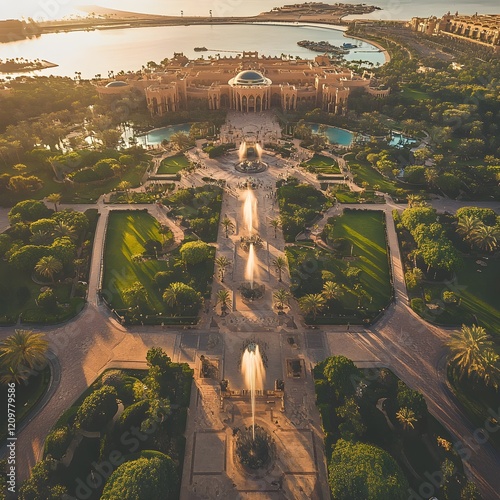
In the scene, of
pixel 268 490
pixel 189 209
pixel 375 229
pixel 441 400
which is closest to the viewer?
pixel 268 490

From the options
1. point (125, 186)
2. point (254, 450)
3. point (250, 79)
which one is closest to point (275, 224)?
point (125, 186)

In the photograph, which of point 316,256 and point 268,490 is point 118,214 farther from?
point 268,490

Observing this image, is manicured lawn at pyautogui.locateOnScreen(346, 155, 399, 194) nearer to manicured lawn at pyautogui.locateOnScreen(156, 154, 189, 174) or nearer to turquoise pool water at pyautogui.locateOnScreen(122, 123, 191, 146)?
manicured lawn at pyautogui.locateOnScreen(156, 154, 189, 174)

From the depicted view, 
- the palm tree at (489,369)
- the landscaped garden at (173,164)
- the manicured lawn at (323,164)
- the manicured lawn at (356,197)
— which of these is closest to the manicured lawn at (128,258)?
the landscaped garden at (173,164)

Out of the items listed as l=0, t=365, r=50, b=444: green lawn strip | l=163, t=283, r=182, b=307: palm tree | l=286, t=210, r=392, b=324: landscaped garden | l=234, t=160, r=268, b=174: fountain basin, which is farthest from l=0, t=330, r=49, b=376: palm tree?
l=234, t=160, r=268, b=174: fountain basin

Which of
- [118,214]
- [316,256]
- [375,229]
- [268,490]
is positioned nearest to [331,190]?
[375,229]

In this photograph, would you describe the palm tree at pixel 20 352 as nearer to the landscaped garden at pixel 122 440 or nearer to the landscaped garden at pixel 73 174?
the landscaped garden at pixel 122 440

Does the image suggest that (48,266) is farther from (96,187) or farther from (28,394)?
(96,187)
